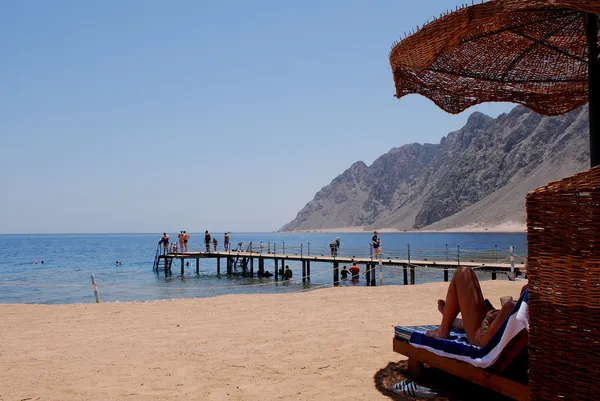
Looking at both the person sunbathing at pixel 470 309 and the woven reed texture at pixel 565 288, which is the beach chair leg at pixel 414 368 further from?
the woven reed texture at pixel 565 288

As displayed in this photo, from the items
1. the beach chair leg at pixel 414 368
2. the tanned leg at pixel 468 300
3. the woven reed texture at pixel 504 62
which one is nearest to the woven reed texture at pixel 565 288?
the tanned leg at pixel 468 300

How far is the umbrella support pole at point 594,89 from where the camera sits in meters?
4.24

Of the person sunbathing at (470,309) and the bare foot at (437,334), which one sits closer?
the person sunbathing at (470,309)

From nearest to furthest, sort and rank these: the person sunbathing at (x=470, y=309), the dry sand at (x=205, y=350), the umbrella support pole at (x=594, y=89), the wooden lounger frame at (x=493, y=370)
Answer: the wooden lounger frame at (x=493, y=370), the person sunbathing at (x=470, y=309), the umbrella support pole at (x=594, y=89), the dry sand at (x=205, y=350)

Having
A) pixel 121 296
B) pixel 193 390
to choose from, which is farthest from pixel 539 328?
pixel 121 296

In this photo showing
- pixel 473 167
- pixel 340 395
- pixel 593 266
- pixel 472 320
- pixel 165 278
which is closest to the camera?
pixel 593 266

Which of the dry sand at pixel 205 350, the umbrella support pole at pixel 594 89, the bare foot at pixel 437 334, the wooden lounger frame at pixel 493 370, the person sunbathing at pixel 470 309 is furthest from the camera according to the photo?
the dry sand at pixel 205 350

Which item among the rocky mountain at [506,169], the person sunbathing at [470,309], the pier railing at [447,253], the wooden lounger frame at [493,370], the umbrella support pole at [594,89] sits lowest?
the pier railing at [447,253]

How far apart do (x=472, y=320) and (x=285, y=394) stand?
1.71 metres

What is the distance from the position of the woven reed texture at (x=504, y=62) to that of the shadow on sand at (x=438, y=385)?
9.10 feet

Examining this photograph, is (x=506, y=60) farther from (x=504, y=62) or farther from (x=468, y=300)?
(x=468, y=300)

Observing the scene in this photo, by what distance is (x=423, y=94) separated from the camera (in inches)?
222

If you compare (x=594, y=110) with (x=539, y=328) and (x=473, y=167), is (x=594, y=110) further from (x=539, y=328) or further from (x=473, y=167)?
(x=473, y=167)

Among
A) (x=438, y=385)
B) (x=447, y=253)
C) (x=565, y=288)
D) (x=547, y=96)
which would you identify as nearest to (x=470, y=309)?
(x=438, y=385)
